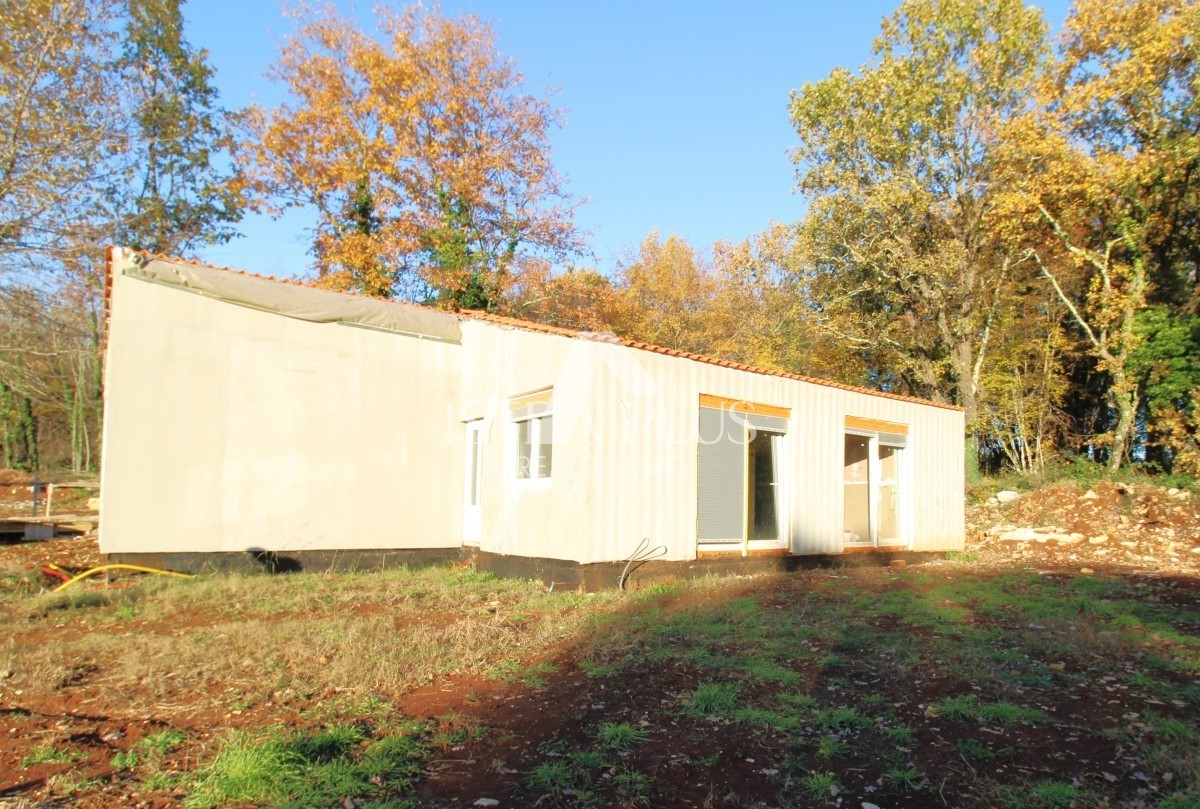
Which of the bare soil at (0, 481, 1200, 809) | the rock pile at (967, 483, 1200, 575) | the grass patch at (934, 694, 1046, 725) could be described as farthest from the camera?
the rock pile at (967, 483, 1200, 575)

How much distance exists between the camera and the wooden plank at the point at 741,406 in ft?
32.0

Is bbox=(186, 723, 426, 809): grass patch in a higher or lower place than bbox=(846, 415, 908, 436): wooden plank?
lower

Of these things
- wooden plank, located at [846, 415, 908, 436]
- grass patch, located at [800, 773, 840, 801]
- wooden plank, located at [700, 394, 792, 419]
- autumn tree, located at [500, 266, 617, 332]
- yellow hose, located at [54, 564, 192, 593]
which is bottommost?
grass patch, located at [800, 773, 840, 801]

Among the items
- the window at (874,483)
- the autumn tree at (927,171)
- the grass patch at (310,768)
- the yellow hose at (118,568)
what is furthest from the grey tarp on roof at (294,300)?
the autumn tree at (927,171)

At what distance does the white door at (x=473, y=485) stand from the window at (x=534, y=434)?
1324mm

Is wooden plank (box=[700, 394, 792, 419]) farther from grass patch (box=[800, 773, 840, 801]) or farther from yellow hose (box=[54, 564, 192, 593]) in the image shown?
yellow hose (box=[54, 564, 192, 593])

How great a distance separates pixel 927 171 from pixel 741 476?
1324cm

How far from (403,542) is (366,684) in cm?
616

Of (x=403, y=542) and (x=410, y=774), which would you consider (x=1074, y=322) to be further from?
(x=410, y=774)

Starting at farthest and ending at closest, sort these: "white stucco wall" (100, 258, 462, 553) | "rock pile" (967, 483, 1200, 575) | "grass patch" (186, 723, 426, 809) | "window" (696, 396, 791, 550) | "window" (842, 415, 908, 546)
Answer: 1. "rock pile" (967, 483, 1200, 575)
2. "window" (842, 415, 908, 546)
3. "window" (696, 396, 791, 550)
4. "white stucco wall" (100, 258, 462, 553)
5. "grass patch" (186, 723, 426, 809)

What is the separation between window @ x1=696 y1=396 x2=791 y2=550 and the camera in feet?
31.8

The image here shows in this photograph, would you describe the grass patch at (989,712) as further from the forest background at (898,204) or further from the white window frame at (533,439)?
the forest background at (898,204)

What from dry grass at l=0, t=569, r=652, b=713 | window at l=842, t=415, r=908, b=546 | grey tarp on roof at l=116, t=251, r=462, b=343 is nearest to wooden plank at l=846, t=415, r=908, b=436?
window at l=842, t=415, r=908, b=546

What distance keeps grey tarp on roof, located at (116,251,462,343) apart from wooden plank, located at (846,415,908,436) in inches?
240
